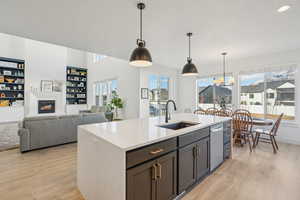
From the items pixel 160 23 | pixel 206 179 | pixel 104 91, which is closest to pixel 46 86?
pixel 104 91

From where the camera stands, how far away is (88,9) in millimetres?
2297

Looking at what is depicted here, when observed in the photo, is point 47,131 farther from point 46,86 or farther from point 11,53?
point 11,53

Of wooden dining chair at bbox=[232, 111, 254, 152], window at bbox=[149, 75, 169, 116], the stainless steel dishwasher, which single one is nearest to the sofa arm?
the stainless steel dishwasher

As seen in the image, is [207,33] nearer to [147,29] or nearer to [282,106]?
[147,29]

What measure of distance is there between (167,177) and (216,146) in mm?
1348

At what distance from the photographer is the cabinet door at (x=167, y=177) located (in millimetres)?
1509

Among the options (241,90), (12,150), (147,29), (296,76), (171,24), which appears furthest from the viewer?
(241,90)

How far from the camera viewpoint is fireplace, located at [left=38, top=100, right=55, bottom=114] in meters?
7.19

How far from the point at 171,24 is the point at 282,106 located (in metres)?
4.32

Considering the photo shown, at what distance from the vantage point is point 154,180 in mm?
1456

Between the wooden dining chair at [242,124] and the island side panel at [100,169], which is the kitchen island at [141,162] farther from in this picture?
the wooden dining chair at [242,124]

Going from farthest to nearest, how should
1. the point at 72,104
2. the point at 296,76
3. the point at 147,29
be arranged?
the point at 72,104
the point at 296,76
the point at 147,29

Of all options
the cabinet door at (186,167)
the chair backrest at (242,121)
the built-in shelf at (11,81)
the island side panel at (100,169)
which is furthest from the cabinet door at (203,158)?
the built-in shelf at (11,81)

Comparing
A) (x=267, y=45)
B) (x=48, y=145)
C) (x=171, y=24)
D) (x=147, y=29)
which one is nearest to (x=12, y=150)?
(x=48, y=145)
